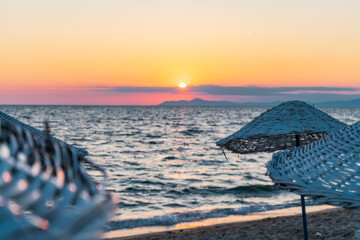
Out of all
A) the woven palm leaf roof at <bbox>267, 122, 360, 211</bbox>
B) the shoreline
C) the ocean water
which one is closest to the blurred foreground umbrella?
the woven palm leaf roof at <bbox>267, 122, 360, 211</bbox>

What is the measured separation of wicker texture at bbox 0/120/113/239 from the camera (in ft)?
2.23

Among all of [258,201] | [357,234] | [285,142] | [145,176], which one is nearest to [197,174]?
[145,176]

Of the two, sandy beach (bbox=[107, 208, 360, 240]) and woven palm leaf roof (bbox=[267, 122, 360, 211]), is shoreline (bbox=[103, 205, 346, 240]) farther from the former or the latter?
woven palm leaf roof (bbox=[267, 122, 360, 211])

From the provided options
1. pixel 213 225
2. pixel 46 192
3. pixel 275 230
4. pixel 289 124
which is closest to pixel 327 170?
pixel 289 124

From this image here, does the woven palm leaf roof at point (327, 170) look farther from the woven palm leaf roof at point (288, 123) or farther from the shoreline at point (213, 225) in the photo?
the shoreline at point (213, 225)

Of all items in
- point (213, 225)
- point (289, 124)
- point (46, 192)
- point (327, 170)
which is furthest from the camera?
point (213, 225)

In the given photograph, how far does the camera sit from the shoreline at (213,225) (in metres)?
9.29

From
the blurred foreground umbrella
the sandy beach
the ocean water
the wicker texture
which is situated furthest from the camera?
the ocean water

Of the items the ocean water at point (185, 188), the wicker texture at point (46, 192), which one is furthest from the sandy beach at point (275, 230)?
the wicker texture at point (46, 192)

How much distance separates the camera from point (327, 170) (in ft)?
10.1

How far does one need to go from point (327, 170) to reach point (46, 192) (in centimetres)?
269

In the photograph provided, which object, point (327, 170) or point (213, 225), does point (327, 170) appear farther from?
point (213, 225)

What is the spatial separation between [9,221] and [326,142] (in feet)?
10.9

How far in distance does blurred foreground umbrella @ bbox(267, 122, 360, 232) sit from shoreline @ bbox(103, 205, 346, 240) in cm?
583
